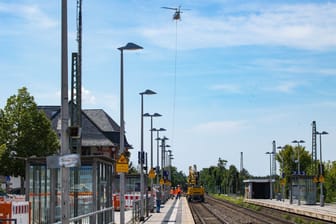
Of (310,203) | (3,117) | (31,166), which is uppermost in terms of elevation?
(3,117)

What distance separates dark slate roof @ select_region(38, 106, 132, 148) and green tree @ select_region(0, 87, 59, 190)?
29.7 meters

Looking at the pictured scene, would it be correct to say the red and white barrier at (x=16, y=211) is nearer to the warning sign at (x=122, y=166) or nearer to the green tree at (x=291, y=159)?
the warning sign at (x=122, y=166)

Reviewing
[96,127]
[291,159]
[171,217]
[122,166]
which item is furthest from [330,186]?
[122,166]

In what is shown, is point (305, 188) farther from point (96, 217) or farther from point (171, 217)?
point (96, 217)

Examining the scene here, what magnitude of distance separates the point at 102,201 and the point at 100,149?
7359cm

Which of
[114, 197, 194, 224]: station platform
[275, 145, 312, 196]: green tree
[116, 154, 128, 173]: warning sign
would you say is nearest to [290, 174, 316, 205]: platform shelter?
[114, 197, 194, 224]: station platform

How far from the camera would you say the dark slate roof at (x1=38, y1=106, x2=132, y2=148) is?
9831 cm

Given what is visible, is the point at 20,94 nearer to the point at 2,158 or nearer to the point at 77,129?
the point at 2,158

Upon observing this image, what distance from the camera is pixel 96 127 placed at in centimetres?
10019

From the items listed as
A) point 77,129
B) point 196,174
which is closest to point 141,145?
point 77,129

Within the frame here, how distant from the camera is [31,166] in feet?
79.8

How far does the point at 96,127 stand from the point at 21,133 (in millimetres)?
37069

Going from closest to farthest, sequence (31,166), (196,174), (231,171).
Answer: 1. (31,166)
2. (196,174)
3. (231,171)

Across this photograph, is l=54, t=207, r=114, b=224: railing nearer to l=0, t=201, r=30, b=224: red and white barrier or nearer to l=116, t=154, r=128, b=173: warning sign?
l=0, t=201, r=30, b=224: red and white barrier
